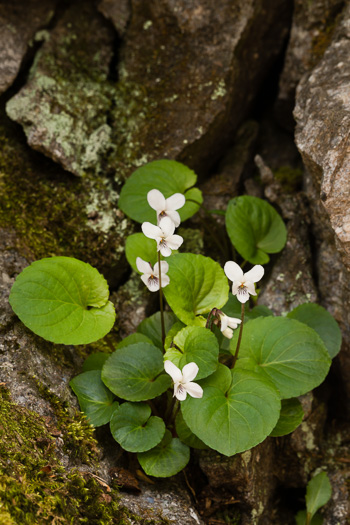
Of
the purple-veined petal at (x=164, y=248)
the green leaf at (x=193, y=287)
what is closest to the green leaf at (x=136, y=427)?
the green leaf at (x=193, y=287)

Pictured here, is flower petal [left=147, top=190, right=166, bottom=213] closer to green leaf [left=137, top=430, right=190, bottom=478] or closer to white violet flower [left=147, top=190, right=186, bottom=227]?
white violet flower [left=147, top=190, right=186, bottom=227]

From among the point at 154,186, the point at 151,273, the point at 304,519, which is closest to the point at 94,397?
the point at 151,273

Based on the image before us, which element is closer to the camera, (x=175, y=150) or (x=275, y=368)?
(x=275, y=368)

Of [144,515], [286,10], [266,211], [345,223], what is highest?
[286,10]

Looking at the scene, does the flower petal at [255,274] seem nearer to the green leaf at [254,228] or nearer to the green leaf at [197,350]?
the green leaf at [197,350]

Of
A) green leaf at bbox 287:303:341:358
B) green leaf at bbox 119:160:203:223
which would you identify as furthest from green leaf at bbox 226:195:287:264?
green leaf at bbox 287:303:341:358

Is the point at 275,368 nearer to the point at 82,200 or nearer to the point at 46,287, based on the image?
the point at 46,287

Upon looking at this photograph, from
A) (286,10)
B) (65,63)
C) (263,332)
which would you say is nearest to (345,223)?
(263,332)
